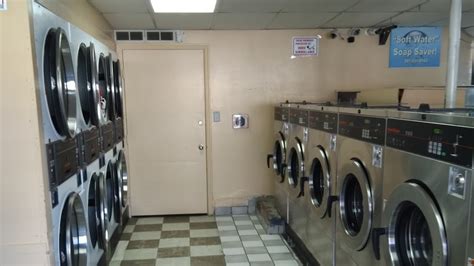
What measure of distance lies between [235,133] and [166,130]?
0.88 meters

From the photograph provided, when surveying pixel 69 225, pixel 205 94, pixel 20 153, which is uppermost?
→ pixel 205 94

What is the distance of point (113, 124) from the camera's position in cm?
349

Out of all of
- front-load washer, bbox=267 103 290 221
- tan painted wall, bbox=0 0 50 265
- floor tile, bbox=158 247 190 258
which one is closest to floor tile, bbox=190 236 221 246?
floor tile, bbox=158 247 190 258

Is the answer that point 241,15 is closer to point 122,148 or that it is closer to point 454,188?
point 122,148

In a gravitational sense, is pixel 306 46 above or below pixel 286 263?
above

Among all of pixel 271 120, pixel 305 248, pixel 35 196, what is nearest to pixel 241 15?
pixel 271 120

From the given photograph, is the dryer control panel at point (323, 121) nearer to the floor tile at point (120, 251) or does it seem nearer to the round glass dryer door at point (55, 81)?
the round glass dryer door at point (55, 81)

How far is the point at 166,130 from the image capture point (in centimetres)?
433

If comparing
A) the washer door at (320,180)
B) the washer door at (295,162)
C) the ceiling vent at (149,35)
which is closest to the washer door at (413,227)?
the washer door at (320,180)

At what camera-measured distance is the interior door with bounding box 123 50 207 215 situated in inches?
167

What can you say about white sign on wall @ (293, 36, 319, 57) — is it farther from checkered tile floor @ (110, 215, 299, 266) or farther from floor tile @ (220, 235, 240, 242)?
floor tile @ (220, 235, 240, 242)

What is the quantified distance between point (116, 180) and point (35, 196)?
1.84 m

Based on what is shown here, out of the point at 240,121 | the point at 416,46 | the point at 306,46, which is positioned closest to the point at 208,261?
the point at 240,121

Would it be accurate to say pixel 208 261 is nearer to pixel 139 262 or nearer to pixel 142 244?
pixel 139 262
